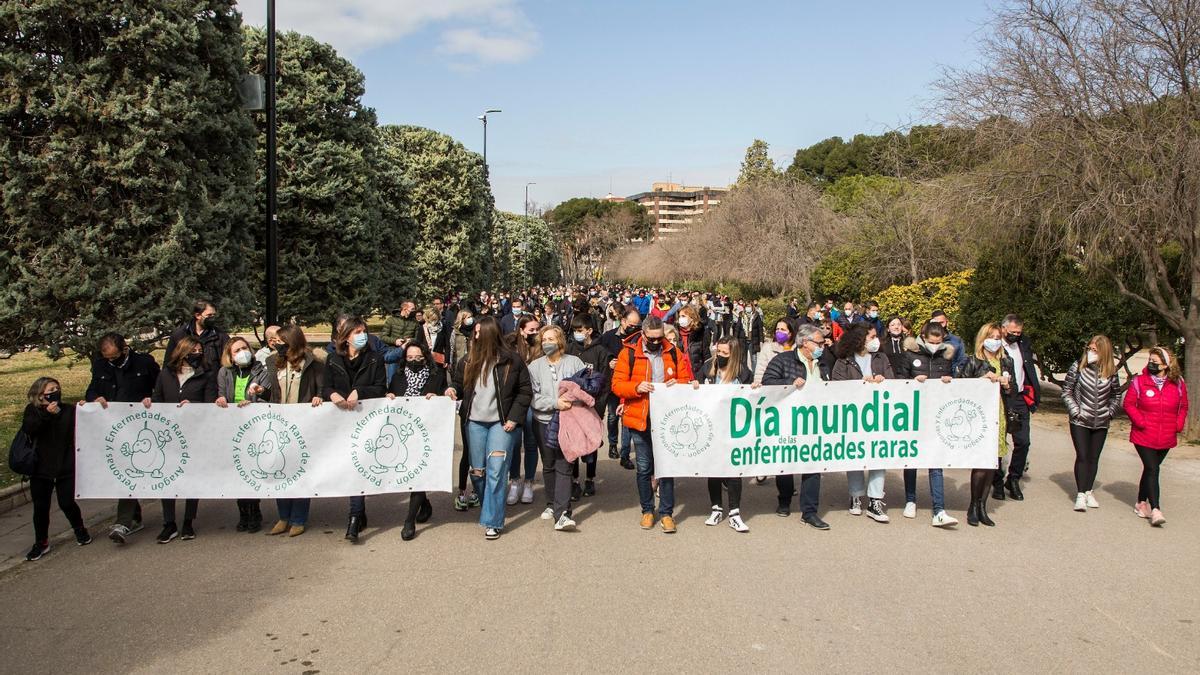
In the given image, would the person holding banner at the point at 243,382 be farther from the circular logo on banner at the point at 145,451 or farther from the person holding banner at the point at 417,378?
the person holding banner at the point at 417,378

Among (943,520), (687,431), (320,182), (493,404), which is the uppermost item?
(320,182)

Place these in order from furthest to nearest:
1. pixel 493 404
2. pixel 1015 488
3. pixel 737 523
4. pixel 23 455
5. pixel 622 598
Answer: pixel 1015 488, pixel 737 523, pixel 493 404, pixel 23 455, pixel 622 598

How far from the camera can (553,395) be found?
807 centimetres

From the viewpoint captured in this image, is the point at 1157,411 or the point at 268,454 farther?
the point at 1157,411

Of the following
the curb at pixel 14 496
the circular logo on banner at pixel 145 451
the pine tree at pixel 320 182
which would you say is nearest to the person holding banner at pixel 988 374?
the circular logo on banner at pixel 145 451

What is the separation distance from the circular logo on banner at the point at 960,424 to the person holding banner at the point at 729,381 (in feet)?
5.90

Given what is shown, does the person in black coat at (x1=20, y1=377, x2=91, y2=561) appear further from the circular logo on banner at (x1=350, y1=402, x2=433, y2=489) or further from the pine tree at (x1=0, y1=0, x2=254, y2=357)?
the pine tree at (x1=0, y1=0, x2=254, y2=357)

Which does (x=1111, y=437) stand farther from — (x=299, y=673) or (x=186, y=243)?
(x=186, y=243)

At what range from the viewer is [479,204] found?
4847 centimetres

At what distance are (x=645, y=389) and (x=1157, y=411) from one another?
14.9 feet

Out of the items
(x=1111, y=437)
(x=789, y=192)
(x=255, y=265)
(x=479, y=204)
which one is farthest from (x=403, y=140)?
(x=1111, y=437)

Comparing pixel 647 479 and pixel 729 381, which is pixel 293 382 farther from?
pixel 729 381

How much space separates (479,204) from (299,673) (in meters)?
44.6

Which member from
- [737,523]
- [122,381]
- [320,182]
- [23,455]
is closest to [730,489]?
[737,523]
